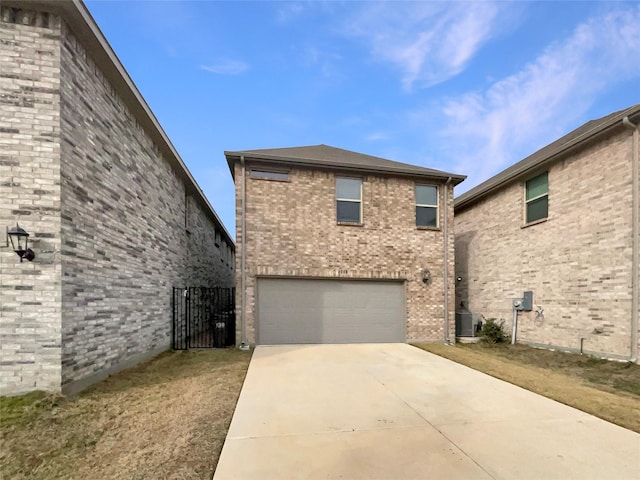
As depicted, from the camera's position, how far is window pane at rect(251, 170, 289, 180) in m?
8.44

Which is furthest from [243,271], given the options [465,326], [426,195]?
[465,326]

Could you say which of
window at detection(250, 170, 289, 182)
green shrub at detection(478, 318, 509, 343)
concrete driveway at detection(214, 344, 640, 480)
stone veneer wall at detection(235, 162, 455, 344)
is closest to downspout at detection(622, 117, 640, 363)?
green shrub at detection(478, 318, 509, 343)

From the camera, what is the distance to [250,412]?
3.71 m

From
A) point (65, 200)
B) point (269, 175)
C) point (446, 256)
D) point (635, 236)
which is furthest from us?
point (446, 256)

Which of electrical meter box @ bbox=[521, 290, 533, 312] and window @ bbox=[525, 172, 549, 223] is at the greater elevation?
window @ bbox=[525, 172, 549, 223]

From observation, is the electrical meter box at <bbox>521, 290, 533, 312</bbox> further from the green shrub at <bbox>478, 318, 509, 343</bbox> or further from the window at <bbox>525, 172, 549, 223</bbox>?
the window at <bbox>525, 172, 549, 223</bbox>

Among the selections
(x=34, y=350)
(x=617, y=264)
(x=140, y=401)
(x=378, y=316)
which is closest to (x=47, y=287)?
(x=34, y=350)

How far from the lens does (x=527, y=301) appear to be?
29.3 feet

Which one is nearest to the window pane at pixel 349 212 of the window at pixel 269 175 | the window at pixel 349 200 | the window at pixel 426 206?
the window at pixel 349 200

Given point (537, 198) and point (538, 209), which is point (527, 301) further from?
point (537, 198)

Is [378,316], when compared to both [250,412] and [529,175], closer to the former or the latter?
[250,412]

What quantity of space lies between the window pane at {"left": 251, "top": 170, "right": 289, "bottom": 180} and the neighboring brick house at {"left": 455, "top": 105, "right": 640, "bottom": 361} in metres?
7.39

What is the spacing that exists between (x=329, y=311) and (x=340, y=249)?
1866 mm

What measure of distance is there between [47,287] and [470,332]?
10917 millimetres
